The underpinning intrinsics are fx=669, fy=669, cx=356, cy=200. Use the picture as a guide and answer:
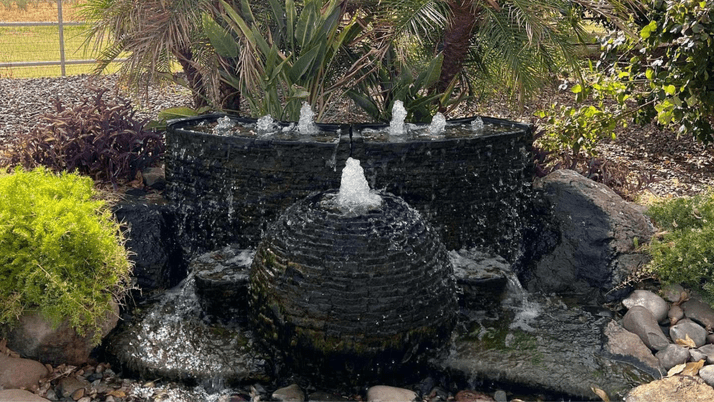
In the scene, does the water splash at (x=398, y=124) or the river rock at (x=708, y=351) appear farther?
the water splash at (x=398, y=124)

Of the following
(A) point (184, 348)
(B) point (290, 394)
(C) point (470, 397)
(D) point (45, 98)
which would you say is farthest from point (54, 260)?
(D) point (45, 98)

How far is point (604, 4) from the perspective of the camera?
6.31 metres

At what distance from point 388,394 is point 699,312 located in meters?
2.21

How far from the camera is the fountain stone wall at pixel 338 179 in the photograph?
15.0ft

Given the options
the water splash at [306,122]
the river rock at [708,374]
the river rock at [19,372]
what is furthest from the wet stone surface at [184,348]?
the river rock at [708,374]

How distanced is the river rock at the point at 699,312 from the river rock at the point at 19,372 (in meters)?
3.91

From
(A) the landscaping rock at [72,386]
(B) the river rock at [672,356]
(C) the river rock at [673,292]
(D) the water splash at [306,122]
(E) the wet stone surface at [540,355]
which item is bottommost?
(A) the landscaping rock at [72,386]

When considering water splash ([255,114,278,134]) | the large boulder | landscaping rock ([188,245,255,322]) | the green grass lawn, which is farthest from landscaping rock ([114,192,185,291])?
the green grass lawn

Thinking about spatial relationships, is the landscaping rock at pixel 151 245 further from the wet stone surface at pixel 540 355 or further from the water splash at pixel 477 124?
the water splash at pixel 477 124

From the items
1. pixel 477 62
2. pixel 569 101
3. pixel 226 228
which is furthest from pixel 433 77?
pixel 569 101

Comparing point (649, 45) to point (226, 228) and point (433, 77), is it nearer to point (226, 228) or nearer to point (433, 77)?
point (433, 77)

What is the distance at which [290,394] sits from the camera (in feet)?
11.7

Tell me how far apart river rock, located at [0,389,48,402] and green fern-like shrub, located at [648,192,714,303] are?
3.83 meters

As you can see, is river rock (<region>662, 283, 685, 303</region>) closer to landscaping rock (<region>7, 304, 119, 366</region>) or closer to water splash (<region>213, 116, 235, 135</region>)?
water splash (<region>213, 116, 235, 135</region>)
